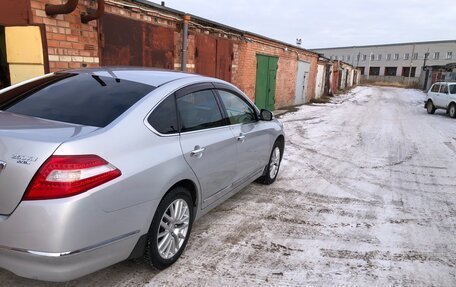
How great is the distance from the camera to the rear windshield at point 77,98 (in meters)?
Result: 2.64

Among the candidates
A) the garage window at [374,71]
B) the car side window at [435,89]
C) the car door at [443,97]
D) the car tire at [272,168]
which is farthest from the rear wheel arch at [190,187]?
the garage window at [374,71]

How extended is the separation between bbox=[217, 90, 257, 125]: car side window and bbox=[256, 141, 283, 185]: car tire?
873 millimetres

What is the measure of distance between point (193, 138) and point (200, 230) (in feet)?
3.82

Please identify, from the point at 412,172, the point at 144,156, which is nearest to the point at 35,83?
the point at 144,156

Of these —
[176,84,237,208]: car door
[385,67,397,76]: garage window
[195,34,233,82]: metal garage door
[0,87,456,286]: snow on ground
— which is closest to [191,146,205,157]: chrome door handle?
[176,84,237,208]: car door

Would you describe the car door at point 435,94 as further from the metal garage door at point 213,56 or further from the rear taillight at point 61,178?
the rear taillight at point 61,178

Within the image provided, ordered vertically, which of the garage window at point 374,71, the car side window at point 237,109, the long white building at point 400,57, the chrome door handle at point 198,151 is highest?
the long white building at point 400,57

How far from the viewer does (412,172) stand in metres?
6.77

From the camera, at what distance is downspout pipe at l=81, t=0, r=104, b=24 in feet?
18.1

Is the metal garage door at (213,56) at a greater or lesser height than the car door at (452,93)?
greater

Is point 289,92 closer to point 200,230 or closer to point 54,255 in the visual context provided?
point 200,230

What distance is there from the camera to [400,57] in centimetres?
8731

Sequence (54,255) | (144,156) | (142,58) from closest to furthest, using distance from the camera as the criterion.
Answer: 1. (54,255)
2. (144,156)
3. (142,58)

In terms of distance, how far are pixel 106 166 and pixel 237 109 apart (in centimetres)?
227
